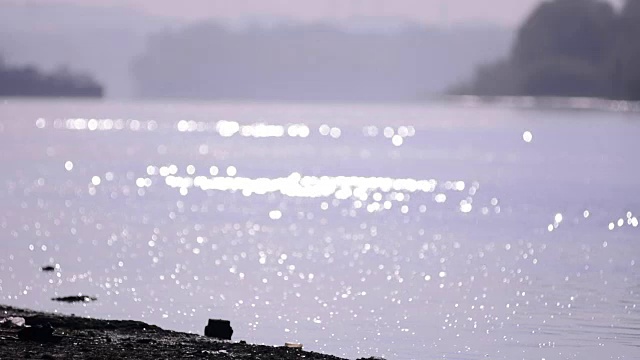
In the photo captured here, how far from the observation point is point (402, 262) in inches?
1844

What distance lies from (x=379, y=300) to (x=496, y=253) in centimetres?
1357

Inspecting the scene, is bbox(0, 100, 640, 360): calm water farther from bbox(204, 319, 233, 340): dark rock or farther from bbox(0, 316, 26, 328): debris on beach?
bbox(0, 316, 26, 328): debris on beach

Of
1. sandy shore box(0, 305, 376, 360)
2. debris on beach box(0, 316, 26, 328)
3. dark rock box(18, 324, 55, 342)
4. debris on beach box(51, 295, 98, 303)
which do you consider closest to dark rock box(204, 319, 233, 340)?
sandy shore box(0, 305, 376, 360)

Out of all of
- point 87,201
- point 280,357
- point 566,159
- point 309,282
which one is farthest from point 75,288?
point 566,159

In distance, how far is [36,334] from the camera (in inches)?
1027

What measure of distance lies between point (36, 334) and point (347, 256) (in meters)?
23.1

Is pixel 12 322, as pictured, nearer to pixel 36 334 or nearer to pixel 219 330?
pixel 36 334

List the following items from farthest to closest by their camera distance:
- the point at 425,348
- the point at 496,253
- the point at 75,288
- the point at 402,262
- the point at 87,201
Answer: the point at 87,201 < the point at 496,253 < the point at 402,262 < the point at 75,288 < the point at 425,348

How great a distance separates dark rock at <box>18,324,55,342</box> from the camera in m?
26.0

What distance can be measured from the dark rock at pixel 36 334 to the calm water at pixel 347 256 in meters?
5.46

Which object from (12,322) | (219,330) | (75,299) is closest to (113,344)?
(12,322)

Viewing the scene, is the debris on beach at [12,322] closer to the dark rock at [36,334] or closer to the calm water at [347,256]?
the dark rock at [36,334]

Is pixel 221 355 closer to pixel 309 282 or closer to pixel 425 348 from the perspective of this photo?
pixel 425 348

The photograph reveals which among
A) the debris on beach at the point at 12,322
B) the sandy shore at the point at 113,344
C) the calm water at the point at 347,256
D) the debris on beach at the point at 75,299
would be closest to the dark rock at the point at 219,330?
the sandy shore at the point at 113,344
